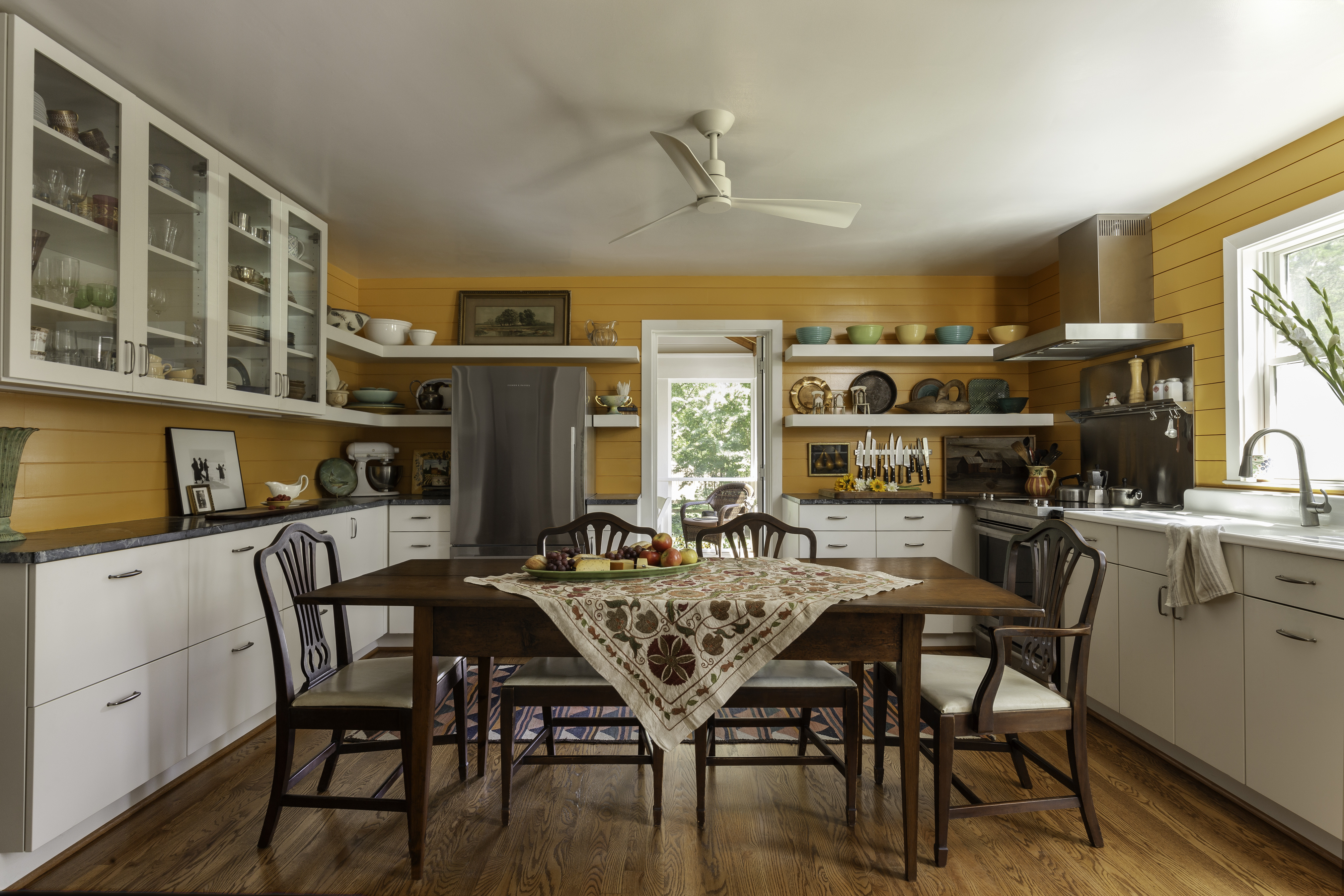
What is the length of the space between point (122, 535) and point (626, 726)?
76.3 inches

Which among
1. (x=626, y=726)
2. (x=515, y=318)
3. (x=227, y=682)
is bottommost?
(x=626, y=726)

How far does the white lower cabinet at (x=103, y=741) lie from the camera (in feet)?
6.44

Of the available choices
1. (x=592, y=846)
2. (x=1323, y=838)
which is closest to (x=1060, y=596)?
(x=1323, y=838)

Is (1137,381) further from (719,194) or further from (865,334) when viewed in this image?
(719,194)

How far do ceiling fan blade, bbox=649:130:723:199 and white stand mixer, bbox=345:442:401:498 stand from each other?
10.0 ft

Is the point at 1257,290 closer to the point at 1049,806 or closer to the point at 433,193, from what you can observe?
the point at 1049,806

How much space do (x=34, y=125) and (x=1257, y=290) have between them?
4.73 meters

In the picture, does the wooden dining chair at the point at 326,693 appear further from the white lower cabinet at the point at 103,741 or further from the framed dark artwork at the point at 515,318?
the framed dark artwork at the point at 515,318

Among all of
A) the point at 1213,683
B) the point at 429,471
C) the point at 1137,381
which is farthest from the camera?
the point at 429,471

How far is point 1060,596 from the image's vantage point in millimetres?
2221

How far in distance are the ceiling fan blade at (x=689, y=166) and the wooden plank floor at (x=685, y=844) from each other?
2286 mm

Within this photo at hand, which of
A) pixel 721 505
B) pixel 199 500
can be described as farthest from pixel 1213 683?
pixel 721 505

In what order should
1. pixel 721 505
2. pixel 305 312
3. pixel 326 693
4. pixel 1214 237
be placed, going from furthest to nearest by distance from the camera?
pixel 721 505
pixel 305 312
pixel 1214 237
pixel 326 693

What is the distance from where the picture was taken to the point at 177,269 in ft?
8.95
